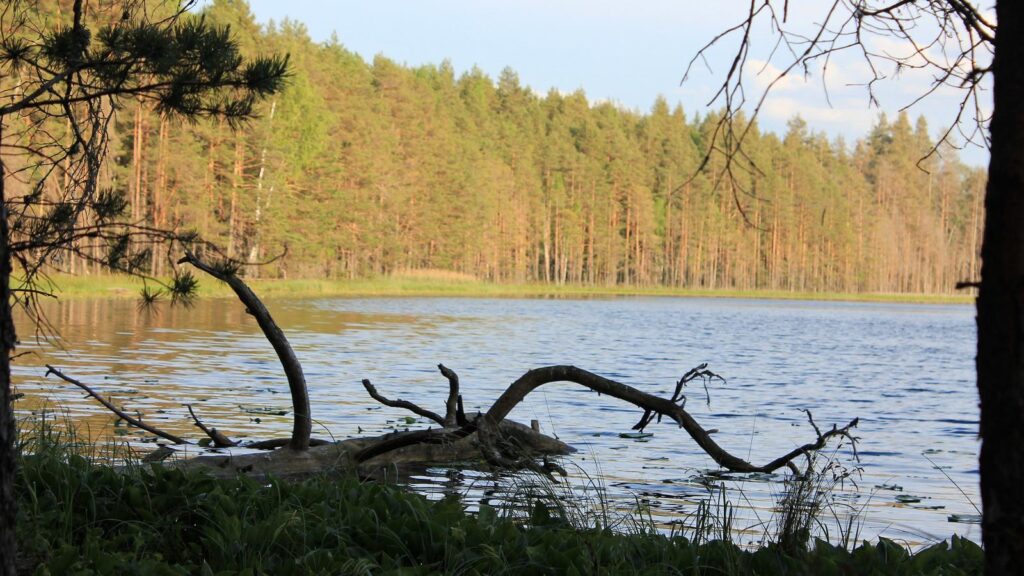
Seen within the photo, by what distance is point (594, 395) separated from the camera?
14922 mm

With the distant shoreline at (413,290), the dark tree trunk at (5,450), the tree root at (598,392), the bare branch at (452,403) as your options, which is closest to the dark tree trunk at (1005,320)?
the dark tree trunk at (5,450)

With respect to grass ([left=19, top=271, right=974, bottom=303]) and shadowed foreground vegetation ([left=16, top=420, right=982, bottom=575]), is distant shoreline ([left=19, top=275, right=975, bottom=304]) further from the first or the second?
shadowed foreground vegetation ([left=16, top=420, right=982, bottom=575])

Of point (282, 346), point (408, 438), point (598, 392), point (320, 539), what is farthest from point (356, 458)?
point (320, 539)

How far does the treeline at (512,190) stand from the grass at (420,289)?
2.45 meters

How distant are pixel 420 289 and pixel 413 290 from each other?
120 centimetres

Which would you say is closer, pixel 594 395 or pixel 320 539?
pixel 320 539

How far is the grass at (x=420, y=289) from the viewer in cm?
3656

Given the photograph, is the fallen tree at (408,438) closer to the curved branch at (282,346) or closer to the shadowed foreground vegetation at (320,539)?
the curved branch at (282,346)

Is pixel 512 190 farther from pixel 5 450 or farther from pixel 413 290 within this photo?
pixel 5 450

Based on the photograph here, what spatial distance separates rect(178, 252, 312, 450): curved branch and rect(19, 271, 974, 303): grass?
11.7 m

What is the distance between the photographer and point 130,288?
3712cm

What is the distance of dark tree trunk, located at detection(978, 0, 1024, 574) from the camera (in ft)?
7.90

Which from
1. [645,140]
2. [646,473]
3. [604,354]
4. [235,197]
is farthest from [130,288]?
[645,140]

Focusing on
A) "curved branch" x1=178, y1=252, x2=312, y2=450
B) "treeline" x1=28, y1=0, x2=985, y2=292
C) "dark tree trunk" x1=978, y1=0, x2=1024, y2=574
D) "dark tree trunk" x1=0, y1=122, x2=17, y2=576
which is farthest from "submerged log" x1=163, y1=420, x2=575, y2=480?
"treeline" x1=28, y1=0, x2=985, y2=292
